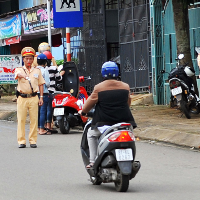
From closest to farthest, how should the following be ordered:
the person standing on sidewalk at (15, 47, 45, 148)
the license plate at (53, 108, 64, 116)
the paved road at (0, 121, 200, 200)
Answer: the paved road at (0, 121, 200, 200) < the person standing on sidewalk at (15, 47, 45, 148) < the license plate at (53, 108, 64, 116)

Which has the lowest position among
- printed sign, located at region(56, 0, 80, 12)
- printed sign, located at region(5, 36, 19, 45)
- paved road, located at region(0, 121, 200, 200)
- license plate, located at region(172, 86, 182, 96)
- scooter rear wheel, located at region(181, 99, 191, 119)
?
paved road, located at region(0, 121, 200, 200)

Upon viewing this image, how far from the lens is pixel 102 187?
8062 mm

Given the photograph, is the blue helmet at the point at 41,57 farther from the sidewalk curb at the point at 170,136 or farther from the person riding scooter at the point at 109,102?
the person riding scooter at the point at 109,102

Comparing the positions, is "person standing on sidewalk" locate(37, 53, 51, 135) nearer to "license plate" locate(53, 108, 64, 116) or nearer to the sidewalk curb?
"license plate" locate(53, 108, 64, 116)

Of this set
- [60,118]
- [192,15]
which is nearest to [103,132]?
[60,118]

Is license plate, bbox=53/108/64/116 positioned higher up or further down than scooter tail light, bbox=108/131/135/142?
further down

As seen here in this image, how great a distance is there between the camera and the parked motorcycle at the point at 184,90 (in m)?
15.1

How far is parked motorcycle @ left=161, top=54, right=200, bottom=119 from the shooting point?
15.1 meters

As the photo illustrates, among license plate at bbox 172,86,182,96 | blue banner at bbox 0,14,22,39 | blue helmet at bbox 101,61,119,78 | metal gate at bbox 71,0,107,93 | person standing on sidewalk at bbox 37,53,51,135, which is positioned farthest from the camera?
blue banner at bbox 0,14,22,39

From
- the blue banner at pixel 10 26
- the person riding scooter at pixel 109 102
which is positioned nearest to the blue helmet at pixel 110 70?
the person riding scooter at pixel 109 102

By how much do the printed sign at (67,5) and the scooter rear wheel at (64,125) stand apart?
11.0 feet

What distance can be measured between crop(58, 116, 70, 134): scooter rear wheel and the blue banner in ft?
46.0

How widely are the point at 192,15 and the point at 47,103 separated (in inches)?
229

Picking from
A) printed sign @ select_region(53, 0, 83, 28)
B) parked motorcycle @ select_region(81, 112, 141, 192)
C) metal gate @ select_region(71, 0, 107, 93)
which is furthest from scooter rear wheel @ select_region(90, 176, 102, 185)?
metal gate @ select_region(71, 0, 107, 93)
